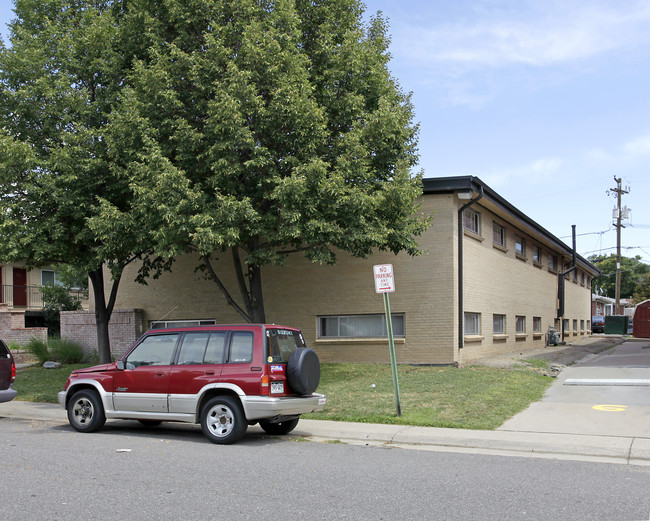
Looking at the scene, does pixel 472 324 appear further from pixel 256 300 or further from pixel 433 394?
pixel 256 300

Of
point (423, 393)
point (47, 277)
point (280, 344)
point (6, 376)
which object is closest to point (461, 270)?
point (423, 393)

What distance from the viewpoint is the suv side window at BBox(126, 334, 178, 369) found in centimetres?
976

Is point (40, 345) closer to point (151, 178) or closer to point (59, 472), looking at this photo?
point (151, 178)

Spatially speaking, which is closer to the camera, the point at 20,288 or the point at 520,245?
the point at 520,245

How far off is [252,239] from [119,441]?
19.7 ft

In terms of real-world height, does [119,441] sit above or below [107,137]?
below

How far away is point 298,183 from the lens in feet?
39.9

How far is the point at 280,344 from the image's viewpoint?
30.8ft

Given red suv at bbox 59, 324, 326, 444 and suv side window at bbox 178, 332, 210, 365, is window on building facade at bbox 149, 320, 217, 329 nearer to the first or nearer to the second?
red suv at bbox 59, 324, 326, 444

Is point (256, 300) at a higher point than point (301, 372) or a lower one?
higher

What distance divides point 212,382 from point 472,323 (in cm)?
1166

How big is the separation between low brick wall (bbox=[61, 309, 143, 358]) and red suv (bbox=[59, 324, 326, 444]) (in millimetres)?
11387

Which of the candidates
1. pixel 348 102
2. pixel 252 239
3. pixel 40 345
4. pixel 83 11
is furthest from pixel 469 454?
pixel 40 345

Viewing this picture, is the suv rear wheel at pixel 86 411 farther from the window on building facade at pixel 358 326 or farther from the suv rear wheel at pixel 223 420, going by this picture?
the window on building facade at pixel 358 326
